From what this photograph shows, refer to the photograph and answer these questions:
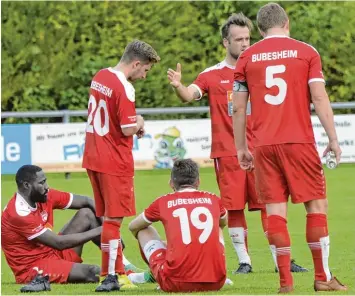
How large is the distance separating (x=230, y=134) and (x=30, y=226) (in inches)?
82.6

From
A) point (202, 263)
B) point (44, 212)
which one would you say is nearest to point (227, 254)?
point (44, 212)

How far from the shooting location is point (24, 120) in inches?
997

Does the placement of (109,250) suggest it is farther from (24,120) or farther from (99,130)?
(24,120)

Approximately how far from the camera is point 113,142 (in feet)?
31.8

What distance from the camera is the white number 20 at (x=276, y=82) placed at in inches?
348

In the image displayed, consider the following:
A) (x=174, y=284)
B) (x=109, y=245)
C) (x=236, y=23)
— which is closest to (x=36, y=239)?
(x=109, y=245)

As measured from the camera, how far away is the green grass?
9.76m

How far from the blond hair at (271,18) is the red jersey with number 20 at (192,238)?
133cm

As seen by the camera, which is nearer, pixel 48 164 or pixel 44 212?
pixel 44 212

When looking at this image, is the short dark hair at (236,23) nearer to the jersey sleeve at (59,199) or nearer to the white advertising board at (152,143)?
the jersey sleeve at (59,199)

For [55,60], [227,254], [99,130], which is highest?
[55,60]

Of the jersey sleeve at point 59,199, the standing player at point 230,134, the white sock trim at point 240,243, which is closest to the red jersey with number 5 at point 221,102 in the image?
the standing player at point 230,134

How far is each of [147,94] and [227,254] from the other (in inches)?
556

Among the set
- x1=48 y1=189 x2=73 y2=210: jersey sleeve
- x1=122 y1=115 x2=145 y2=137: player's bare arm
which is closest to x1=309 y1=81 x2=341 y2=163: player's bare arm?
x1=122 y1=115 x2=145 y2=137: player's bare arm
